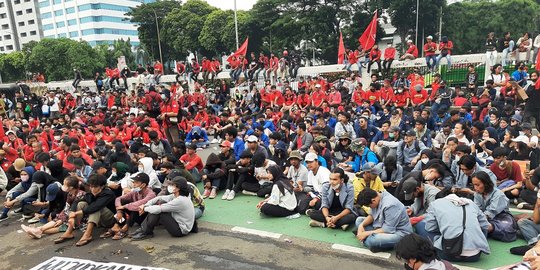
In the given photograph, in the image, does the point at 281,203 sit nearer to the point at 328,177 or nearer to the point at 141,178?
the point at 328,177

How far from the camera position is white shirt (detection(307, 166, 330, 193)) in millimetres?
6484

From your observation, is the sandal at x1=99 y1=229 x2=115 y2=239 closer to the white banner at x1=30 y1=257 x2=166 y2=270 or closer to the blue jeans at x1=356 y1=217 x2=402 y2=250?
the white banner at x1=30 y1=257 x2=166 y2=270

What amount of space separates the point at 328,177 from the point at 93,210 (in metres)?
3.67

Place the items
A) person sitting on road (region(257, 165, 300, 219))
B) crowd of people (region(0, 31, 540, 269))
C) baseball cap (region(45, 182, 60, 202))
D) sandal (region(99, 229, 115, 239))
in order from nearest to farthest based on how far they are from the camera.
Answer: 1. crowd of people (region(0, 31, 540, 269))
2. sandal (region(99, 229, 115, 239))
3. person sitting on road (region(257, 165, 300, 219))
4. baseball cap (region(45, 182, 60, 202))

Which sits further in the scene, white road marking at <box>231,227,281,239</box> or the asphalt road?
white road marking at <box>231,227,281,239</box>

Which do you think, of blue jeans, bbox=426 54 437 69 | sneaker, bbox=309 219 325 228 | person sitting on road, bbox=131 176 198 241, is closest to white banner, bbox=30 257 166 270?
person sitting on road, bbox=131 176 198 241

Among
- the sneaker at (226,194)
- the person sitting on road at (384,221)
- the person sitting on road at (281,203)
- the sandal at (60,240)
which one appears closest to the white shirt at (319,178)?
the person sitting on road at (281,203)

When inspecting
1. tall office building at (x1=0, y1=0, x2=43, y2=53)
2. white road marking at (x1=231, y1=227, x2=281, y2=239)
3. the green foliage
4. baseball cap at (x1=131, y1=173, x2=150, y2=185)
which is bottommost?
white road marking at (x1=231, y1=227, x2=281, y2=239)

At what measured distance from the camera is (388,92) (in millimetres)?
12617

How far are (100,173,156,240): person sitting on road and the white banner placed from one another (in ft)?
2.33

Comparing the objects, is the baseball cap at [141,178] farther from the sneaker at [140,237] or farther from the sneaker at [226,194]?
the sneaker at [226,194]

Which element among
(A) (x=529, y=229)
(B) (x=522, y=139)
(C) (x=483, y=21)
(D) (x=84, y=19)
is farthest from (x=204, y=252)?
(D) (x=84, y=19)

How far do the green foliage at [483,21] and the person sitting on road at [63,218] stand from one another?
36.0m

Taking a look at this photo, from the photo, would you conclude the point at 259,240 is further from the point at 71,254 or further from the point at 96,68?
the point at 96,68
